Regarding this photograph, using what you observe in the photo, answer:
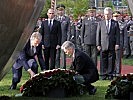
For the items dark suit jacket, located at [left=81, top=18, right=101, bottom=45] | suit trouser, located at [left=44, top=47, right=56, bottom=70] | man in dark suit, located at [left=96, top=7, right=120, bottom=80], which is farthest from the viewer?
dark suit jacket, located at [left=81, top=18, right=101, bottom=45]

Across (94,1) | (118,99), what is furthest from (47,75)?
(94,1)

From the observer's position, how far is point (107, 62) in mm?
11375

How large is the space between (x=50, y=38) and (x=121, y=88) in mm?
4299

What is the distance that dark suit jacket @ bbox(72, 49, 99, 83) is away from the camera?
8.18 meters

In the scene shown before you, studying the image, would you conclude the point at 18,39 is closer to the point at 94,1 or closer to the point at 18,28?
the point at 18,28

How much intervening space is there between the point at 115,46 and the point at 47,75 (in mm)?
3673

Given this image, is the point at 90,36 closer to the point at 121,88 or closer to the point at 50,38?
the point at 50,38

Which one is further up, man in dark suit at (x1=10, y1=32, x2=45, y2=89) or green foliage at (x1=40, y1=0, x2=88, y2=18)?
green foliage at (x1=40, y1=0, x2=88, y2=18)

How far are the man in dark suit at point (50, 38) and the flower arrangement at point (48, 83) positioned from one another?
3673 millimetres

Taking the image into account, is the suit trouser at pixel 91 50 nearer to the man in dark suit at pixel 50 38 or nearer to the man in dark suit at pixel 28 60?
the man in dark suit at pixel 50 38

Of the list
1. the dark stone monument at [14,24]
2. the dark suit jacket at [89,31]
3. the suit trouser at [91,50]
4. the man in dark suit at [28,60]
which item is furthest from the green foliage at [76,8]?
the dark stone monument at [14,24]

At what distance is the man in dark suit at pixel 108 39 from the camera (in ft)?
36.2

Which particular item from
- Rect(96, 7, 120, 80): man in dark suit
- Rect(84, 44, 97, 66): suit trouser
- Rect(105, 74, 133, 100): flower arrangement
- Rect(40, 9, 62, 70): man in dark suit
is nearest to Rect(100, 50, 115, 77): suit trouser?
Rect(96, 7, 120, 80): man in dark suit

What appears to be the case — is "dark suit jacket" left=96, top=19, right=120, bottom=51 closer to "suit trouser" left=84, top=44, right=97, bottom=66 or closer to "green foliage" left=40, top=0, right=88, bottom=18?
"suit trouser" left=84, top=44, right=97, bottom=66
